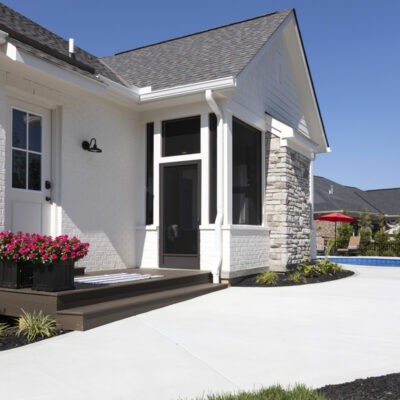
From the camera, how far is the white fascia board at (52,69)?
519cm

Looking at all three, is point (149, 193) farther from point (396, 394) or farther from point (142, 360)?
point (396, 394)

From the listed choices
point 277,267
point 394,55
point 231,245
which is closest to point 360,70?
point 394,55

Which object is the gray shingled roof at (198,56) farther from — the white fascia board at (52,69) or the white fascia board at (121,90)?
the white fascia board at (52,69)

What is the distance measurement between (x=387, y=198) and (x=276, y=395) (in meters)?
27.2

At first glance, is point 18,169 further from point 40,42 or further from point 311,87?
point 311,87

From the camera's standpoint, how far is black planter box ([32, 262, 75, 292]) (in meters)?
4.61

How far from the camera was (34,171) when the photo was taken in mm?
6355

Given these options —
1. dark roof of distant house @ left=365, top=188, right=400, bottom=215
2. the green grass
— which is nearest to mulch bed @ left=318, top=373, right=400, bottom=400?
the green grass

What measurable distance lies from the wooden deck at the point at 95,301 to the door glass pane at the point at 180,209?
148 cm

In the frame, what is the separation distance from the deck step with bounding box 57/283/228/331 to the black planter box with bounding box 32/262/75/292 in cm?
28

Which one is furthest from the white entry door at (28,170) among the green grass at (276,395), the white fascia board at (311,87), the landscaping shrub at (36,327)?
the white fascia board at (311,87)

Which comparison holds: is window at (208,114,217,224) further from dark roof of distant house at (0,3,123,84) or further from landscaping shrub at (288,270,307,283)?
dark roof of distant house at (0,3,123,84)

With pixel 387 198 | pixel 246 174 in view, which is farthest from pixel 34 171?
pixel 387 198

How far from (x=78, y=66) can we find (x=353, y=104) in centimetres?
1664
